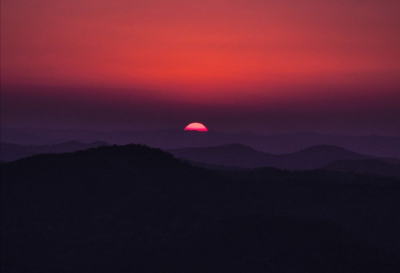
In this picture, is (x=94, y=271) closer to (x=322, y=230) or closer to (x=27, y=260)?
(x=27, y=260)

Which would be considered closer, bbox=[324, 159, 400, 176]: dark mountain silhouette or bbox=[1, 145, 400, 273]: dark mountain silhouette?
bbox=[1, 145, 400, 273]: dark mountain silhouette

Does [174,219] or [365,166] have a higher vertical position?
[365,166]

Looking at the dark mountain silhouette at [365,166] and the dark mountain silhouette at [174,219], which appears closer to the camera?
the dark mountain silhouette at [174,219]

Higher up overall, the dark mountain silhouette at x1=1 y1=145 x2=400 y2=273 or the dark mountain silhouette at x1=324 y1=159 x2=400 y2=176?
the dark mountain silhouette at x1=324 y1=159 x2=400 y2=176

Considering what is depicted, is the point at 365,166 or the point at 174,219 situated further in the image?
the point at 365,166

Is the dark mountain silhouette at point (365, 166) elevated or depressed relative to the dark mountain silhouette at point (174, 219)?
elevated

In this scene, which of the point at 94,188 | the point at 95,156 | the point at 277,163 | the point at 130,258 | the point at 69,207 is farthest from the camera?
the point at 277,163

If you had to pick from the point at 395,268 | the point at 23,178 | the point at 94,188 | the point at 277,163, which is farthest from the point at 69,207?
the point at 277,163

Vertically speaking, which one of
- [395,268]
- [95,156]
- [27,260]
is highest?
[95,156]
